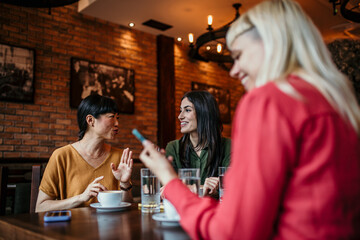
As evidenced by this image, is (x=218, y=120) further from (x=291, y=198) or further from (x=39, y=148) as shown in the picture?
(x=39, y=148)

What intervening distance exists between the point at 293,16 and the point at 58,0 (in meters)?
2.62

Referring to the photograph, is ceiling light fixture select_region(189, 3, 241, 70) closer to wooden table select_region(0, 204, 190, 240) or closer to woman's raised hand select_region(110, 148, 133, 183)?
woman's raised hand select_region(110, 148, 133, 183)

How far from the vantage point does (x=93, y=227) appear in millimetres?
1030

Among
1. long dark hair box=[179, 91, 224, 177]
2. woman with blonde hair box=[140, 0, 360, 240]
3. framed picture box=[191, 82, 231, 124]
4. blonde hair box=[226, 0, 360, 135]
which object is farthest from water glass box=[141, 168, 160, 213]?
framed picture box=[191, 82, 231, 124]

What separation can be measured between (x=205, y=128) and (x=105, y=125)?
0.71m

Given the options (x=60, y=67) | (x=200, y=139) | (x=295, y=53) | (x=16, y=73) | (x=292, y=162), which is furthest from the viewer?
(x=60, y=67)

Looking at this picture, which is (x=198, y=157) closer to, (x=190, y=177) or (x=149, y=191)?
(x=149, y=191)

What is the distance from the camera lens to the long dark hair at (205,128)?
2.25m

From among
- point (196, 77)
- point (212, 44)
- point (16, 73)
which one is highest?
point (196, 77)

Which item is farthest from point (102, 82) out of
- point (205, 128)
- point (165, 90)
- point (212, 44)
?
point (205, 128)

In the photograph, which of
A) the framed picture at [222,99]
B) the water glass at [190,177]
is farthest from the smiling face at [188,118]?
the framed picture at [222,99]

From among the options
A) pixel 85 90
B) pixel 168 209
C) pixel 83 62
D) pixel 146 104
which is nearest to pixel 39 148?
pixel 85 90

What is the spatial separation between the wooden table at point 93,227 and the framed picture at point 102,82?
3.66 metres

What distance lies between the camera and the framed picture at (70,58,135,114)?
15.6ft
